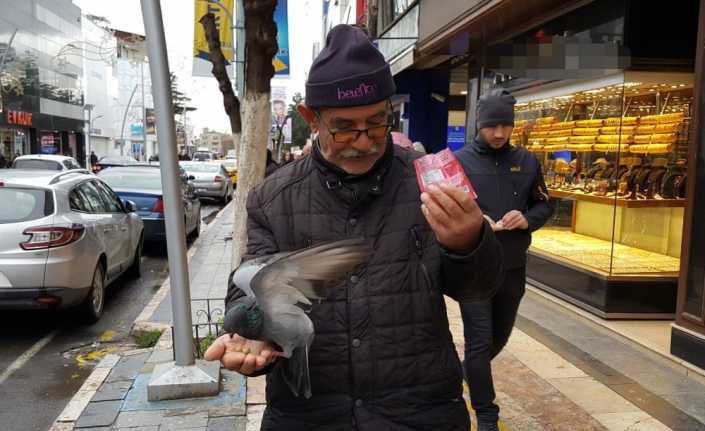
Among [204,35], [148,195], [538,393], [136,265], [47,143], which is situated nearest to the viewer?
[538,393]

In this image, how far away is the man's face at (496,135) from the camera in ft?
11.4

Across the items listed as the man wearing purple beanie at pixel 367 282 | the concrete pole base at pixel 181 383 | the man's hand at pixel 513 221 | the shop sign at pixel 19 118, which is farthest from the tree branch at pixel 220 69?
the shop sign at pixel 19 118

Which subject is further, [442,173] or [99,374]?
[99,374]

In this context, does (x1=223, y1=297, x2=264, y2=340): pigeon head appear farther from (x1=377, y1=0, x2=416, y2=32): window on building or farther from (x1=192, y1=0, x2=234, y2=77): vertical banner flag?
(x1=377, y1=0, x2=416, y2=32): window on building

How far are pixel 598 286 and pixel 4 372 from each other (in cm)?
577

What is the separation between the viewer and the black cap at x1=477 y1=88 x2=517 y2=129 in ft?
11.3

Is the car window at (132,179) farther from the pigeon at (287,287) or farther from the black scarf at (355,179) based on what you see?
the pigeon at (287,287)

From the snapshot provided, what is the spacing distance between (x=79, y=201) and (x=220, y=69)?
248cm

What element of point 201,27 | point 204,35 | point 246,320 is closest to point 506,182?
point 246,320

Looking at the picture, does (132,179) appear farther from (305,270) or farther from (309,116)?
(305,270)

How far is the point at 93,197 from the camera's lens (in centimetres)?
761

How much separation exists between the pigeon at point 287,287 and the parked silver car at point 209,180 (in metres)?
20.3

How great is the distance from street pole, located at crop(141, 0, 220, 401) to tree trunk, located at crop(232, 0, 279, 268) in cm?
97

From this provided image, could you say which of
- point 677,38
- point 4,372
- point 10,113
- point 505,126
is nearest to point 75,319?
point 4,372
